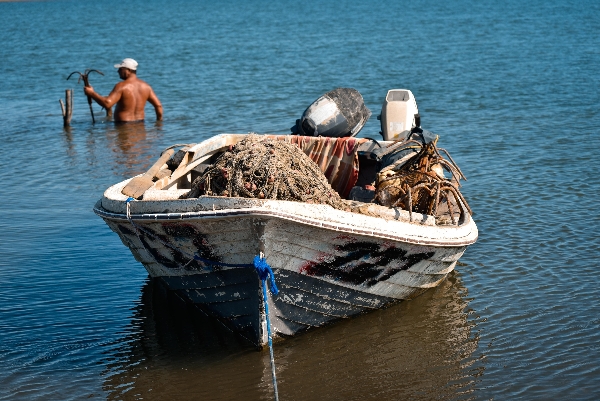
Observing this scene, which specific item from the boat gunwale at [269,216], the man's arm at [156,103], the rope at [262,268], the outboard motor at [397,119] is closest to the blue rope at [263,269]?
the rope at [262,268]

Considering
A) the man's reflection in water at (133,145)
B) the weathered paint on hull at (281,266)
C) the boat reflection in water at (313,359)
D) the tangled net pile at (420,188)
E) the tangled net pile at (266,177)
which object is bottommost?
the boat reflection in water at (313,359)

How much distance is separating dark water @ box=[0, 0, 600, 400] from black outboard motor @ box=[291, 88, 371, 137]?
1850 millimetres

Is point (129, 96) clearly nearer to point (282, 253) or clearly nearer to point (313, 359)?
point (313, 359)

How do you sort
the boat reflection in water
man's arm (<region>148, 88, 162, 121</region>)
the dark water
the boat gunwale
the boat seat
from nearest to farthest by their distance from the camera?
the boat gunwale, the boat reflection in water, the dark water, the boat seat, man's arm (<region>148, 88, 162, 121</region>)

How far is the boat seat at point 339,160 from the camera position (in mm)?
8273

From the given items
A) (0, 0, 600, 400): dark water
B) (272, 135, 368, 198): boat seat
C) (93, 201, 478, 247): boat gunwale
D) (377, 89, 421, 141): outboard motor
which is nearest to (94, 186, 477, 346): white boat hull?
(93, 201, 478, 247): boat gunwale

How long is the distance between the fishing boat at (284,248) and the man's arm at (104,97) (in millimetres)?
8456

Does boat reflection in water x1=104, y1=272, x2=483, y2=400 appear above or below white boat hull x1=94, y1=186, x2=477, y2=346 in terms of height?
below

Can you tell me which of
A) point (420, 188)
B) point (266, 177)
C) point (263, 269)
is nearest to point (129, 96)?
point (420, 188)

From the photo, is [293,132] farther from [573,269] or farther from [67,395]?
[67,395]

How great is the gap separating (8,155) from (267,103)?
20.1 feet

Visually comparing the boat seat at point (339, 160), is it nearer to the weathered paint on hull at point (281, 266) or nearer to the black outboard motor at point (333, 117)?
the black outboard motor at point (333, 117)

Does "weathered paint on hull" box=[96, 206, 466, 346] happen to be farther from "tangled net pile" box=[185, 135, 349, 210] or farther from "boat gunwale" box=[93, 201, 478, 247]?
"tangled net pile" box=[185, 135, 349, 210]

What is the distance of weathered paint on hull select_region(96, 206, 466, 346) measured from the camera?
594cm
